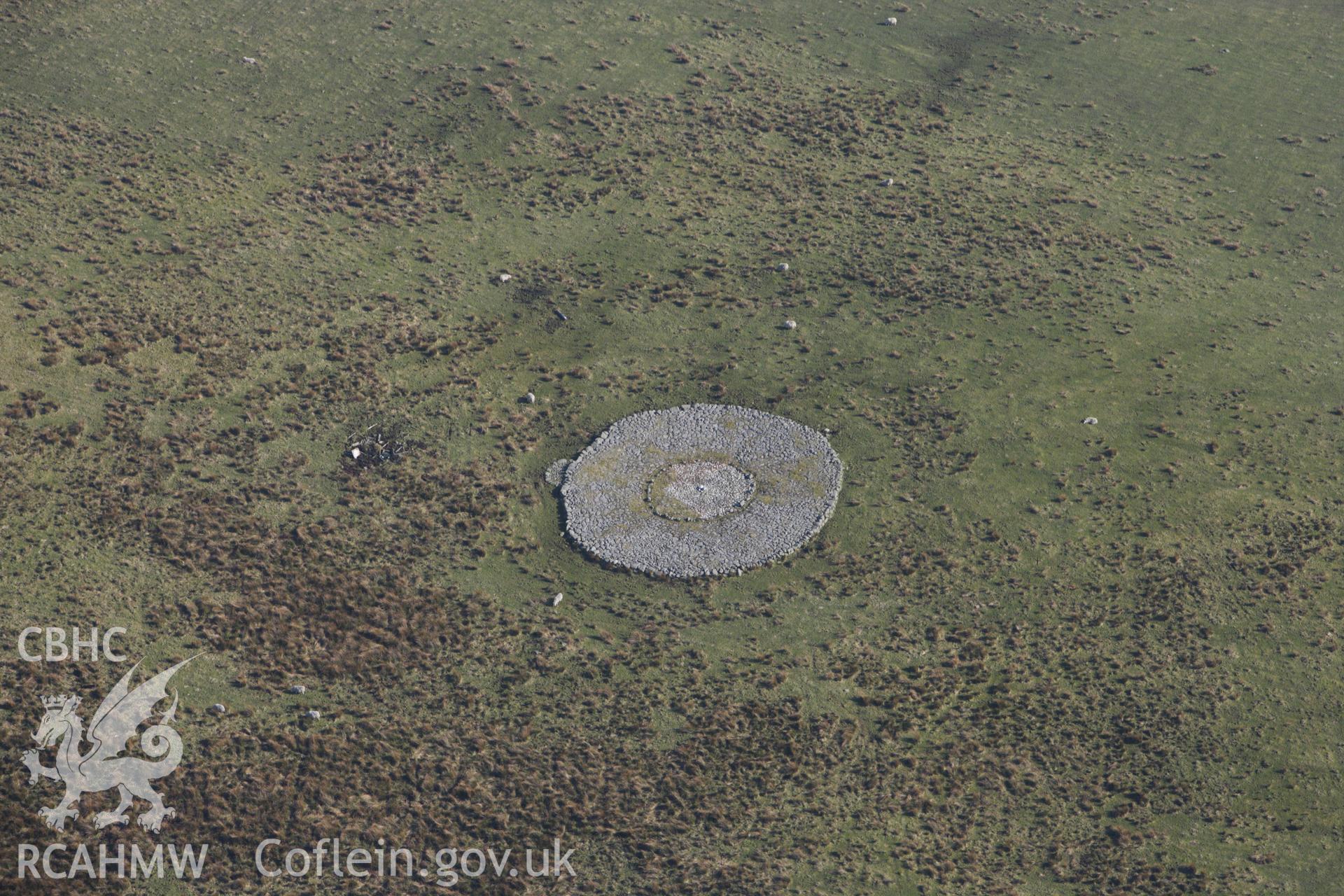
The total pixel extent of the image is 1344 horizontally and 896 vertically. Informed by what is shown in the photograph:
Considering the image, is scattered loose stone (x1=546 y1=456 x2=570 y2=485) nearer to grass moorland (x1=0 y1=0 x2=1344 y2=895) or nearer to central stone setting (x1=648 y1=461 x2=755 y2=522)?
grass moorland (x1=0 y1=0 x2=1344 y2=895)

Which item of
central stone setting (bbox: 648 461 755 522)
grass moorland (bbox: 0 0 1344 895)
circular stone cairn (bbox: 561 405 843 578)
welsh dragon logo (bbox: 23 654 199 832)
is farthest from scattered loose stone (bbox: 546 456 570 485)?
welsh dragon logo (bbox: 23 654 199 832)

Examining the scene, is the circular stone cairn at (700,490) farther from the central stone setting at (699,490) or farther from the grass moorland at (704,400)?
the grass moorland at (704,400)

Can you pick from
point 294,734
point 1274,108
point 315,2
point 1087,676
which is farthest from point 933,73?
point 294,734

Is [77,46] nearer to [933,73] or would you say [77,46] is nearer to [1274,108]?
[933,73]

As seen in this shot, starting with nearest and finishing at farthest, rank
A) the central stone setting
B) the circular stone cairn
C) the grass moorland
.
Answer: the grass moorland
the circular stone cairn
the central stone setting

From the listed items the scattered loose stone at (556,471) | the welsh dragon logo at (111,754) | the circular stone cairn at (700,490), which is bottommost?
the welsh dragon logo at (111,754)

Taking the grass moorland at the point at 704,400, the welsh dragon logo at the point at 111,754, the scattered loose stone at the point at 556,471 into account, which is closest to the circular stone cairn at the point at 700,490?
the scattered loose stone at the point at 556,471
